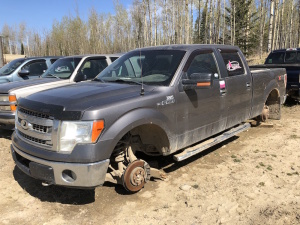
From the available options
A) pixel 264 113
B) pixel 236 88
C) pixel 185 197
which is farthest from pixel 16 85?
pixel 264 113

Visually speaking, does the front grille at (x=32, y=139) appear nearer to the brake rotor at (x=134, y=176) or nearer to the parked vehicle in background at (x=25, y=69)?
the brake rotor at (x=134, y=176)

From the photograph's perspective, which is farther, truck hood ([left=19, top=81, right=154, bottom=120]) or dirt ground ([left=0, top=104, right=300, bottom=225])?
dirt ground ([left=0, top=104, right=300, bottom=225])

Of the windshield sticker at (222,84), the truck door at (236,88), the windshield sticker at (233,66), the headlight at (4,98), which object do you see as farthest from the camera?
the headlight at (4,98)

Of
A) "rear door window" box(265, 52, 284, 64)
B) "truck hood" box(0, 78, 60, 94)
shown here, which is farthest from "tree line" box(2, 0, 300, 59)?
"truck hood" box(0, 78, 60, 94)

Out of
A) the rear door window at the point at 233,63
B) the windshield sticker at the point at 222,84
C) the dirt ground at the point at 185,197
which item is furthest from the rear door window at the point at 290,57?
the windshield sticker at the point at 222,84

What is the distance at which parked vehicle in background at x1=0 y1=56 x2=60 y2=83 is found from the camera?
8588 mm

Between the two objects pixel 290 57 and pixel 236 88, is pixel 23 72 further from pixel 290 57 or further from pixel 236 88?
pixel 290 57

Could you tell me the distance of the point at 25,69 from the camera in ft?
29.1

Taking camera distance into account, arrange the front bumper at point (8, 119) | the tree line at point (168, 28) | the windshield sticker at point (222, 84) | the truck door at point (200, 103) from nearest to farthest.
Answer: the truck door at point (200, 103)
the windshield sticker at point (222, 84)
the front bumper at point (8, 119)
the tree line at point (168, 28)

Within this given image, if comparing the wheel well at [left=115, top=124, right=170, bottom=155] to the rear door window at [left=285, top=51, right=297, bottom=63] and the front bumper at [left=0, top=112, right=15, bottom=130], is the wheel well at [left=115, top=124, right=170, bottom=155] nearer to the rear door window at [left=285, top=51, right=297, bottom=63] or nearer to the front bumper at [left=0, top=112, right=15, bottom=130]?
the front bumper at [left=0, top=112, right=15, bottom=130]

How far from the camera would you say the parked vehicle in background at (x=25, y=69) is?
8.59 m

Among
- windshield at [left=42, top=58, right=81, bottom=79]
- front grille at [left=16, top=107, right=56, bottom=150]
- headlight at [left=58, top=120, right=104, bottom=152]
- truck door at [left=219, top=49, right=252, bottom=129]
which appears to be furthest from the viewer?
windshield at [left=42, top=58, right=81, bottom=79]

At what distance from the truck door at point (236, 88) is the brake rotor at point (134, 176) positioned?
2.06 m

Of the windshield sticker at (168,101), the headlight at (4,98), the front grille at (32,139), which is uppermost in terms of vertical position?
the windshield sticker at (168,101)
